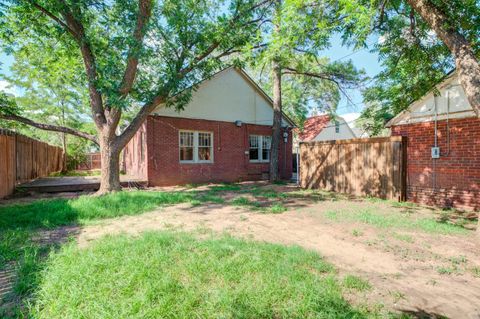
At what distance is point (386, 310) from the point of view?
248 cm

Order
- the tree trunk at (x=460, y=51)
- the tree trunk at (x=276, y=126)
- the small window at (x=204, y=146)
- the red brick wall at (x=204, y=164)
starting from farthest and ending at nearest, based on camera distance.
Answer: the tree trunk at (x=276, y=126)
the small window at (x=204, y=146)
the red brick wall at (x=204, y=164)
the tree trunk at (x=460, y=51)

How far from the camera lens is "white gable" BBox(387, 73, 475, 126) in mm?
6859

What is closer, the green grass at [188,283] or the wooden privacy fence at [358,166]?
the green grass at [188,283]

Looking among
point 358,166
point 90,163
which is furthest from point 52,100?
point 358,166

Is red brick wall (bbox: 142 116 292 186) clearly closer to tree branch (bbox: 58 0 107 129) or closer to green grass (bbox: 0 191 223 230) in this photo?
tree branch (bbox: 58 0 107 129)

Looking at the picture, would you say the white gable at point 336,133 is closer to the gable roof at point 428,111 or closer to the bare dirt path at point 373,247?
the gable roof at point 428,111

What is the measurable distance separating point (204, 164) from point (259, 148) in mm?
3874

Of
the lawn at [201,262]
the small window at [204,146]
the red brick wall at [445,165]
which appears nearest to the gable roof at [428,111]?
the red brick wall at [445,165]

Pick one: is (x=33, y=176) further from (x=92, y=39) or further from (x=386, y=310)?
(x=386, y=310)

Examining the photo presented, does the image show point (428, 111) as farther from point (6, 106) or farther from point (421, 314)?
point (6, 106)

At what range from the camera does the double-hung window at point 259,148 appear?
15.7 meters

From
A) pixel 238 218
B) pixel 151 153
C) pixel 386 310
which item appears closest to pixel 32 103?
pixel 151 153

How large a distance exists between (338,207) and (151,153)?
8488 millimetres

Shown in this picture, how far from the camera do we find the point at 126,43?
812 centimetres
